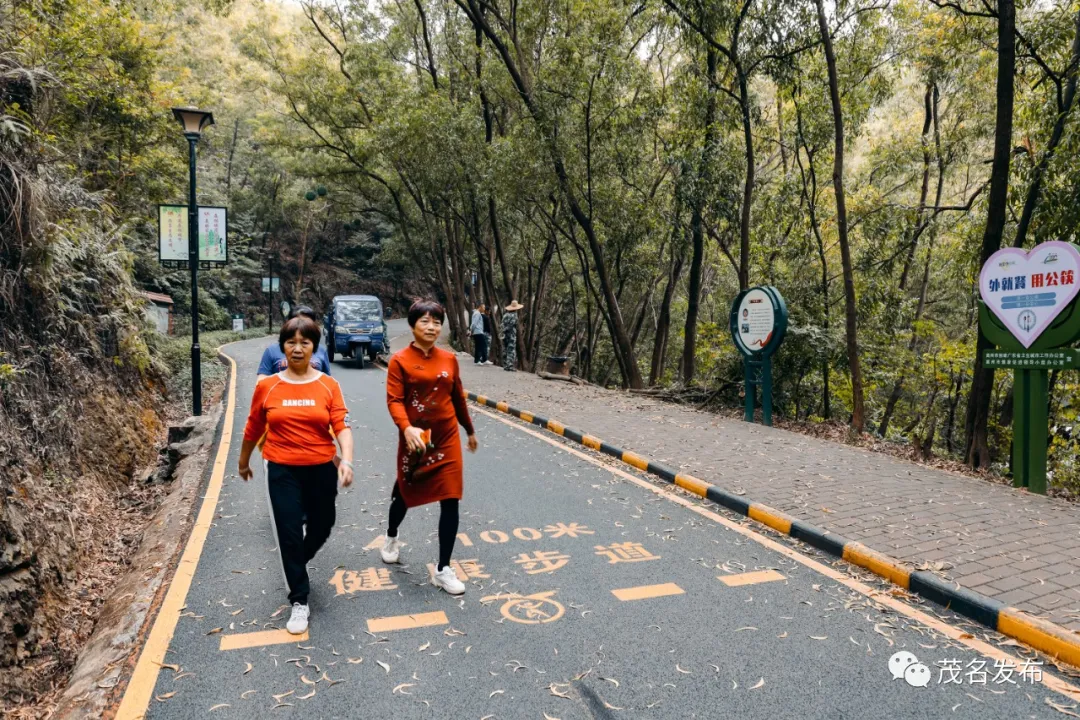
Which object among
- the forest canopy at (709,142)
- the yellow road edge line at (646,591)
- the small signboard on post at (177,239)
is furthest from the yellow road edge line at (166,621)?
the small signboard on post at (177,239)

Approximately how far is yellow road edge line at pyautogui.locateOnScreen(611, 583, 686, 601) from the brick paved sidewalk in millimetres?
1721

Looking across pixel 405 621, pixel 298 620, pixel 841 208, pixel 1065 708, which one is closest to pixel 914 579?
pixel 1065 708

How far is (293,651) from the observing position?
3830 millimetres

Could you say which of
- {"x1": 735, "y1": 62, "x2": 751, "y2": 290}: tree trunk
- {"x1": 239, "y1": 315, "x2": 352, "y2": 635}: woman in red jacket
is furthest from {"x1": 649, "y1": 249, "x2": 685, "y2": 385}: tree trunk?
{"x1": 239, "y1": 315, "x2": 352, "y2": 635}: woman in red jacket

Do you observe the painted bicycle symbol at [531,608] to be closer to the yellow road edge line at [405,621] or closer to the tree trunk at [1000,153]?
the yellow road edge line at [405,621]

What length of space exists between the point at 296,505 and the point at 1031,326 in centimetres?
724

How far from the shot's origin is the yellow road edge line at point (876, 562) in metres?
4.81

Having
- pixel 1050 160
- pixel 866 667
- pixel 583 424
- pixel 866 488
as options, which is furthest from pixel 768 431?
pixel 866 667

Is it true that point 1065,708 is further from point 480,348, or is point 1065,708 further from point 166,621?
point 480,348

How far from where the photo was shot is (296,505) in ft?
13.7

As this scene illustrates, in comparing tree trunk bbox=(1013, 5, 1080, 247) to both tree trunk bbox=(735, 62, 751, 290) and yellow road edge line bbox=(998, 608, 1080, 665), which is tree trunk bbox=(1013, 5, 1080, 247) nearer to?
tree trunk bbox=(735, 62, 751, 290)

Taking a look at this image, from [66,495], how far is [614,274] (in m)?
16.9

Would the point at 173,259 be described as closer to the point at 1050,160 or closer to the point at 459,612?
→ the point at 459,612

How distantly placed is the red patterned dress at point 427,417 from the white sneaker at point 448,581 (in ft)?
1.62
